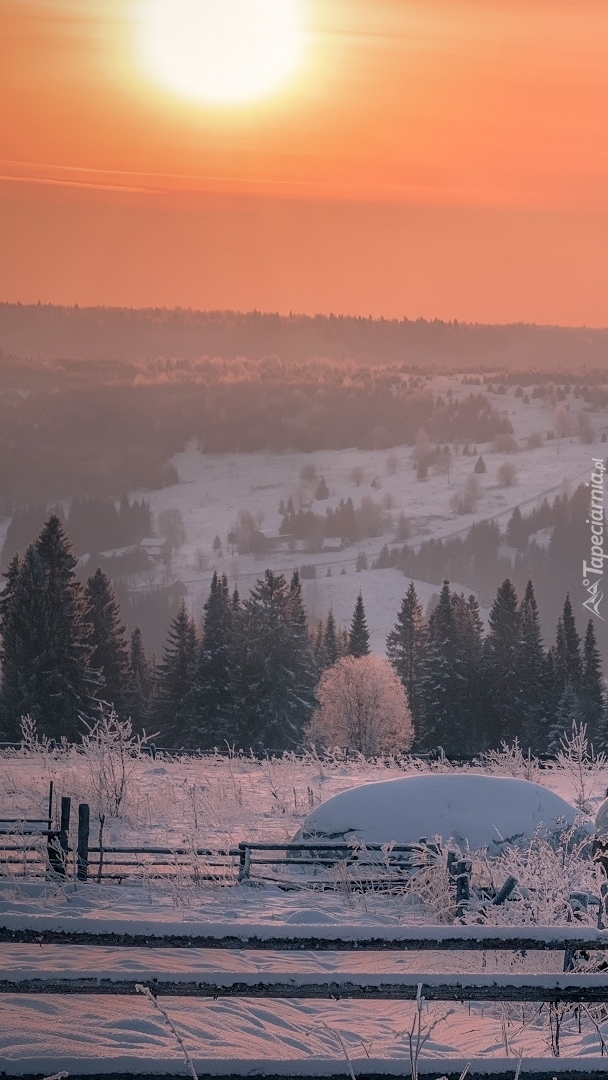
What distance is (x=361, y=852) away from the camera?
1441cm

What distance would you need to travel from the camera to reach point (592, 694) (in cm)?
7800

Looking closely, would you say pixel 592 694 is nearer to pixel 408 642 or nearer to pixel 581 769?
pixel 408 642

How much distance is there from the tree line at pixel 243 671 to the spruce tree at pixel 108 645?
0.09m

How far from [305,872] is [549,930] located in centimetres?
1118

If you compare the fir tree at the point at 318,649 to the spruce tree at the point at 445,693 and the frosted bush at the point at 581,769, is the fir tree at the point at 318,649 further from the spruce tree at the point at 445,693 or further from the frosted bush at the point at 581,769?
the frosted bush at the point at 581,769

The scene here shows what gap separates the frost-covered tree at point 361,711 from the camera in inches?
2901

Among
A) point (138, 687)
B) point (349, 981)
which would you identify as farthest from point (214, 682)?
point (349, 981)

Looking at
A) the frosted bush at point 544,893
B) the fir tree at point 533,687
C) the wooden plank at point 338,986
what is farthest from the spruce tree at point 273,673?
the wooden plank at point 338,986

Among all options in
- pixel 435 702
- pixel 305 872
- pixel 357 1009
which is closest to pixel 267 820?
pixel 305 872

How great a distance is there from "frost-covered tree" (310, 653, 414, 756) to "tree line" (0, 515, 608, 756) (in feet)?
3.33

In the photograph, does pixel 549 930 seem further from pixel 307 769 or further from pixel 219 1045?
pixel 307 769

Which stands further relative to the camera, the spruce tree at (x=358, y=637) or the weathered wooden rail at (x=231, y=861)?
the spruce tree at (x=358, y=637)

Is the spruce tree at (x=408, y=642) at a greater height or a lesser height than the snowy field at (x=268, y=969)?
greater

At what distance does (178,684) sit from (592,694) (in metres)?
31.4
